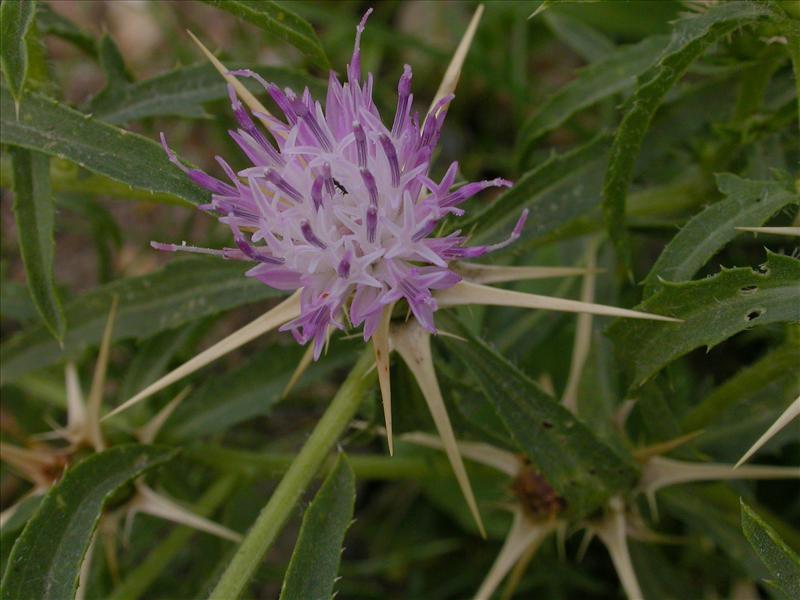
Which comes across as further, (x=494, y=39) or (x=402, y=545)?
(x=494, y=39)

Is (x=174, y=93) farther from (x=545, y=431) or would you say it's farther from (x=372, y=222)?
(x=545, y=431)

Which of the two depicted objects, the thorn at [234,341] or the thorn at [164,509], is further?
the thorn at [164,509]

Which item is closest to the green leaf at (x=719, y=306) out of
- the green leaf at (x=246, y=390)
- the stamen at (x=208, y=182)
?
the stamen at (x=208, y=182)

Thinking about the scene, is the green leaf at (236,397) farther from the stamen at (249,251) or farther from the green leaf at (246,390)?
the stamen at (249,251)

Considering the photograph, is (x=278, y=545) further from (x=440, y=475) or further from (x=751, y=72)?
(x=751, y=72)

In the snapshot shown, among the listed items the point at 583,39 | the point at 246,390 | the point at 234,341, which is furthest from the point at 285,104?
Result: the point at 583,39

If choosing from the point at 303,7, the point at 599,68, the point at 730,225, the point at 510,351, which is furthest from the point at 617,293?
the point at 303,7

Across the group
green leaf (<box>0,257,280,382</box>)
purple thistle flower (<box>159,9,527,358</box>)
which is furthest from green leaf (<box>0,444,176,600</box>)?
purple thistle flower (<box>159,9,527,358</box>)
